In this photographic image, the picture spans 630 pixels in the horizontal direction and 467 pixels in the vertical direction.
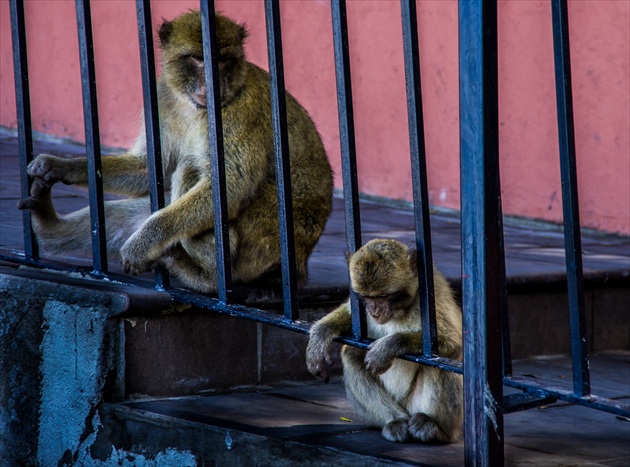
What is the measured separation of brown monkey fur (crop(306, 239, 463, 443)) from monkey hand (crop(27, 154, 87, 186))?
1.30m

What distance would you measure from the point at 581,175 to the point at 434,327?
146 inches

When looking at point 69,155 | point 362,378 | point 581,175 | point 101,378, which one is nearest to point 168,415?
point 101,378

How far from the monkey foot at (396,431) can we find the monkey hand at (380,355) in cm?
21

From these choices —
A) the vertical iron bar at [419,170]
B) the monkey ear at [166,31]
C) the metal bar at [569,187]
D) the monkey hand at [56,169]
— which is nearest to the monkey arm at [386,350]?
the vertical iron bar at [419,170]

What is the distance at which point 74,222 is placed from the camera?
4.51 meters

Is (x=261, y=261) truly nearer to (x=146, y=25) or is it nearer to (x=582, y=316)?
(x=146, y=25)

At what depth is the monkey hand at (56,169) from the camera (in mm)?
4191

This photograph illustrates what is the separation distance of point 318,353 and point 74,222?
146 cm

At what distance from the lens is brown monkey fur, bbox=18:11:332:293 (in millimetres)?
4055

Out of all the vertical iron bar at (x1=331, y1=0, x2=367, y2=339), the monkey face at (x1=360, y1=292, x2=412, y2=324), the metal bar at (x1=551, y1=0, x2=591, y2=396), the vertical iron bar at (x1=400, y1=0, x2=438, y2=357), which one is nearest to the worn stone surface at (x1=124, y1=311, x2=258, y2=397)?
the monkey face at (x1=360, y1=292, x2=412, y2=324)

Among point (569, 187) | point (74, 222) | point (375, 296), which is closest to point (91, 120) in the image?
point (74, 222)

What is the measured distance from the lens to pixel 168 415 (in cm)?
362

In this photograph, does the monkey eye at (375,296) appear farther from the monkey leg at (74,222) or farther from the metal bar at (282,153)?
the monkey leg at (74,222)

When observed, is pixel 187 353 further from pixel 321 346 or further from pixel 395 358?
pixel 395 358
